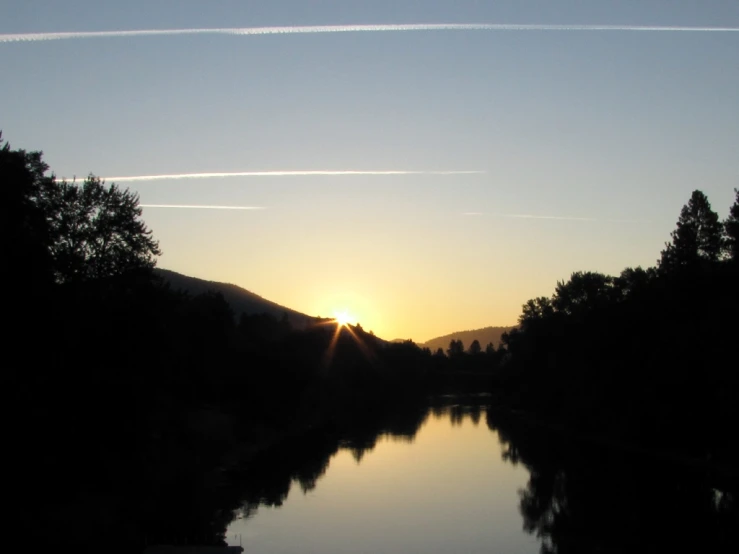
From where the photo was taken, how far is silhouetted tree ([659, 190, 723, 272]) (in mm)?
69562

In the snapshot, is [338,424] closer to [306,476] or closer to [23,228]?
[306,476]

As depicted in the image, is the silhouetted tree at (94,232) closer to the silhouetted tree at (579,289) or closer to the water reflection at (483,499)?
the water reflection at (483,499)

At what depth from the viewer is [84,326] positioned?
1547 inches

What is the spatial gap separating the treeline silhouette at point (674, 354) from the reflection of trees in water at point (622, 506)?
13.2 ft

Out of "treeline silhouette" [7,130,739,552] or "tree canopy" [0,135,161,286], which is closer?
"treeline silhouette" [7,130,739,552]

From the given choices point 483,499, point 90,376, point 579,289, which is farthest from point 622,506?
point 579,289

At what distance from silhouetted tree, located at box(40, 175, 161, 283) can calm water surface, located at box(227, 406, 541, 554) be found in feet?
54.0

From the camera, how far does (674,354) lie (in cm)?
6406

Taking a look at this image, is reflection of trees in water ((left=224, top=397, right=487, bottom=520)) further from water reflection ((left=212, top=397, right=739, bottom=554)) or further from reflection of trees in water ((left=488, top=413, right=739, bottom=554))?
reflection of trees in water ((left=488, top=413, right=739, bottom=554))

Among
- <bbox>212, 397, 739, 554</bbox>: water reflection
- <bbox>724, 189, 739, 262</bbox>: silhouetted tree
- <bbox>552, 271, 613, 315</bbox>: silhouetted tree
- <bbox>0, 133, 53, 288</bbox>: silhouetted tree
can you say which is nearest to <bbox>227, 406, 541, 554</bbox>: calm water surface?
<bbox>212, 397, 739, 554</bbox>: water reflection

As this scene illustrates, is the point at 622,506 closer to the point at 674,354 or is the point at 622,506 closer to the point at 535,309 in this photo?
the point at 674,354

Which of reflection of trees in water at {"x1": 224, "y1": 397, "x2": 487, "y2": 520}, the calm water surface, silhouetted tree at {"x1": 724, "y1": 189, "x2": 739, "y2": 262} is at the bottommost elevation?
the calm water surface

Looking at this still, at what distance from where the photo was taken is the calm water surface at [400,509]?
3906 cm

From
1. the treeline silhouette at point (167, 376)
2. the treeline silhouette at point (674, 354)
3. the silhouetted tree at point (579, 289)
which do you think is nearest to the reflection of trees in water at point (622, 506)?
the treeline silhouette at point (674, 354)
